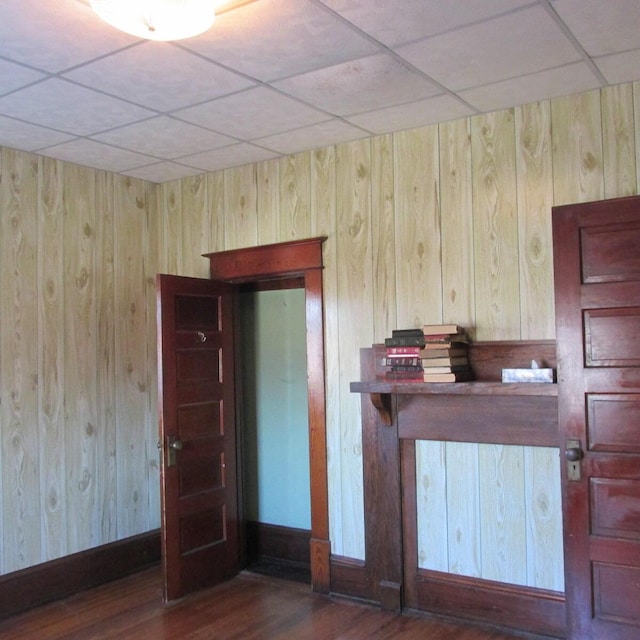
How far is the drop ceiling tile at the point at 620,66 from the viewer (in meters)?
2.88

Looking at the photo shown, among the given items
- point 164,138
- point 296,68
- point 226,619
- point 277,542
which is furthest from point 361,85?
point 277,542

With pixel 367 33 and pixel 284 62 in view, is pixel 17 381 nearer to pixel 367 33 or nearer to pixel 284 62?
pixel 284 62

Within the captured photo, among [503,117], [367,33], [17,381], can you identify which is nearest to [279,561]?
[17,381]

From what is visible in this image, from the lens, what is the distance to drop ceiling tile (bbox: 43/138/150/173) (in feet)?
13.1

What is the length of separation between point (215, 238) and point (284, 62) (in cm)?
194

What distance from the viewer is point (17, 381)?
13.0ft

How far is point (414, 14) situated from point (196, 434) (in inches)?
110

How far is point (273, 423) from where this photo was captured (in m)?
4.97

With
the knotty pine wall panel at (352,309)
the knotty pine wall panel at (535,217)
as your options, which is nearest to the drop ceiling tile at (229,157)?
the knotty pine wall panel at (352,309)

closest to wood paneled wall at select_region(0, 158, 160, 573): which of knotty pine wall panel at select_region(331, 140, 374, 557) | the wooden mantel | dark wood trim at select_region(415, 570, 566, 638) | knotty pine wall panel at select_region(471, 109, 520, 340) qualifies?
knotty pine wall panel at select_region(331, 140, 374, 557)

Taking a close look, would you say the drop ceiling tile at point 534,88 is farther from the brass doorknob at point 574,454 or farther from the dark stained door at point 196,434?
the dark stained door at point 196,434

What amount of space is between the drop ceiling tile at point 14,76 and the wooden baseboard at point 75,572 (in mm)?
2648

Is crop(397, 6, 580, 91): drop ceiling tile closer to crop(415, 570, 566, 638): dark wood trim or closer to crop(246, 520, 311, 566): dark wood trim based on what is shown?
crop(415, 570, 566, 638): dark wood trim

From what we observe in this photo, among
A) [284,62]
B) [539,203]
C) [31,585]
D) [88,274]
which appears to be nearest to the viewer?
[284,62]
